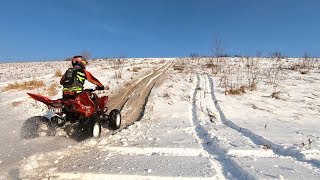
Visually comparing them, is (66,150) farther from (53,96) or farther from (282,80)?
(282,80)

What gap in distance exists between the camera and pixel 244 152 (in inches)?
218

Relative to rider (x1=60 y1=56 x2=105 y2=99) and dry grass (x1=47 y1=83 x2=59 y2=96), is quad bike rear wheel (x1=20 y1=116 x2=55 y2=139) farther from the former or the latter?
dry grass (x1=47 y1=83 x2=59 y2=96)

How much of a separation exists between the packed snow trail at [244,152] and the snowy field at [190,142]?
0.04ft

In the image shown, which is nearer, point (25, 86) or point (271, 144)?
point (271, 144)

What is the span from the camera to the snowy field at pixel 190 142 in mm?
4566

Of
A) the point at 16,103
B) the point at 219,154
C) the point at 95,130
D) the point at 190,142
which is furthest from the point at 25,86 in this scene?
the point at 219,154

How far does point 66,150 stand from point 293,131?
482cm

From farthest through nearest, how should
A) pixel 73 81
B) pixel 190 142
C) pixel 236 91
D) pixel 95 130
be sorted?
pixel 236 91, pixel 73 81, pixel 95 130, pixel 190 142

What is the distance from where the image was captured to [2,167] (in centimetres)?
475

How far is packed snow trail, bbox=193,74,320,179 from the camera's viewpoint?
14.7ft

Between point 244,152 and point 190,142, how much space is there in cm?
113

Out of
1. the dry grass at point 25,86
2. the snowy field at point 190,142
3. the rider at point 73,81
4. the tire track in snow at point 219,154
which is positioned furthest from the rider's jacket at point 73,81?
the dry grass at point 25,86

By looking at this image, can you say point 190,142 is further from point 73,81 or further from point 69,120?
point 73,81

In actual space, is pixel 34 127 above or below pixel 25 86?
below
